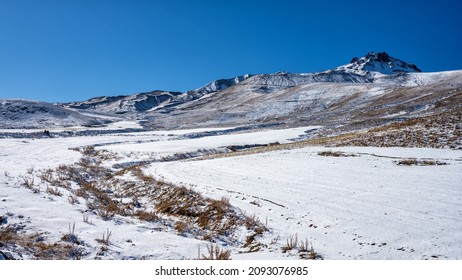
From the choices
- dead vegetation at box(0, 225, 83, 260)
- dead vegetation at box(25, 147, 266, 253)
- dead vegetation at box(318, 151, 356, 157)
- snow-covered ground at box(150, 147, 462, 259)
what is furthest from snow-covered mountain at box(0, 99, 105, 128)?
dead vegetation at box(0, 225, 83, 260)

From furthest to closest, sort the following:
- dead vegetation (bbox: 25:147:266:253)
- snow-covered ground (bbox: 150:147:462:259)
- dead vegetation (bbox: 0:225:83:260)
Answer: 1. dead vegetation (bbox: 25:147:266:253)
2. snow-covered ground (bbox: 150:147:462:259)
3. dead vegetation (bbox: 0:225:83:260)

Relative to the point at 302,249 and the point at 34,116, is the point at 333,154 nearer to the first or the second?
the point at 302,249

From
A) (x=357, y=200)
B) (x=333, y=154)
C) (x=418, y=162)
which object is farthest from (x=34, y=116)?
(x=357, y=200)

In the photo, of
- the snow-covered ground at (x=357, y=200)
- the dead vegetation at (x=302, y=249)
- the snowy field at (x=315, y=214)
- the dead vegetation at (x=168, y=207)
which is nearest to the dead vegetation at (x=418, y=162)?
the snowy field at (x=315, y=214)

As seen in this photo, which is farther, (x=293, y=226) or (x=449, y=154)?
(x=449, y=154)

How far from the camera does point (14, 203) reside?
30.5 feet

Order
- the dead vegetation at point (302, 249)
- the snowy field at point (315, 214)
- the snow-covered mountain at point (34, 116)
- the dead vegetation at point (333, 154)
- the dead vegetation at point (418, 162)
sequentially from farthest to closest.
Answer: the snow-covered mountain at point (34, 116), the dead vegetation at point (333, 154), the dead vegetation at point (418, 162), the snowy field at point (315, 214), the dead vegetation at point (302, 249)

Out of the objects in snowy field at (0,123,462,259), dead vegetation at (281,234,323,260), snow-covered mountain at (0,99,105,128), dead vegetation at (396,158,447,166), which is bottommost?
dead vegetation at (281,234,323,260)

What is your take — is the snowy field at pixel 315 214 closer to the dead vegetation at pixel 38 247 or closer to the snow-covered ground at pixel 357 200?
the snow-covered ground at pixel 357 200

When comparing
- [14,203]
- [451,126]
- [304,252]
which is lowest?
[304,252]

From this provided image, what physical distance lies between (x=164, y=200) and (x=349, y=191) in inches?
320

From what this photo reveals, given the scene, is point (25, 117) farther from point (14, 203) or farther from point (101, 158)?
point (14, 203)

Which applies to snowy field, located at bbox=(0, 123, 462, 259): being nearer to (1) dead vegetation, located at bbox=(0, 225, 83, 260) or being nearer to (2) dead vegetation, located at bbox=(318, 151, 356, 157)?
(1) dead vegetation, located at bbox=(0, 225, 83, 260)
